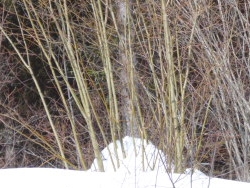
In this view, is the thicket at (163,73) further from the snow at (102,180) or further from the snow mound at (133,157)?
the snow at (102,180)

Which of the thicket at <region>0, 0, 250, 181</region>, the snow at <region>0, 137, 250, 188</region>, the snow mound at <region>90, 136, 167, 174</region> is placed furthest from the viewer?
the thicket at <region>0, 0, 250, 181</region>

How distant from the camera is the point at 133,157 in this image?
7.29m

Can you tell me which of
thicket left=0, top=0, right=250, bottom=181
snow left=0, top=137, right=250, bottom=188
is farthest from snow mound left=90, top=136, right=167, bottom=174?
snow left=0, top=137, right=250, bottom=188

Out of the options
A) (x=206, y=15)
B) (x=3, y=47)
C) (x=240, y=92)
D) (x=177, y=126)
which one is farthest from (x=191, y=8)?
(x=3, y=47)

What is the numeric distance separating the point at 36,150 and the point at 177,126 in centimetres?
676

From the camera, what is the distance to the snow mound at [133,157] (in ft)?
22.3

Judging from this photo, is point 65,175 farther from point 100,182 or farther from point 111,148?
point 111,148

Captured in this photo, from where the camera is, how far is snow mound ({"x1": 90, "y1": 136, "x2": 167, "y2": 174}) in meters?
6.81

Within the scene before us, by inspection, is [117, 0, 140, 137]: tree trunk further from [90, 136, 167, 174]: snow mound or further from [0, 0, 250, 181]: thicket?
[90, 136, 167, 174]: snow mound

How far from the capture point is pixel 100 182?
215 inches

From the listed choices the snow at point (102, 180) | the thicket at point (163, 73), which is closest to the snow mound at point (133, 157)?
the thicket at point (163, 73)

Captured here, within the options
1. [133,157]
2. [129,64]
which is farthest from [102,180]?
[129,64]

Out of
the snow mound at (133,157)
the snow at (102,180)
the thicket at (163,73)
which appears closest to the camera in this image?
the snow at (102,180)

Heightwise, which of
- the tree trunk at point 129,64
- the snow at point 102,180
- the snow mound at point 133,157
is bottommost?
the snow mound at point 133,157
